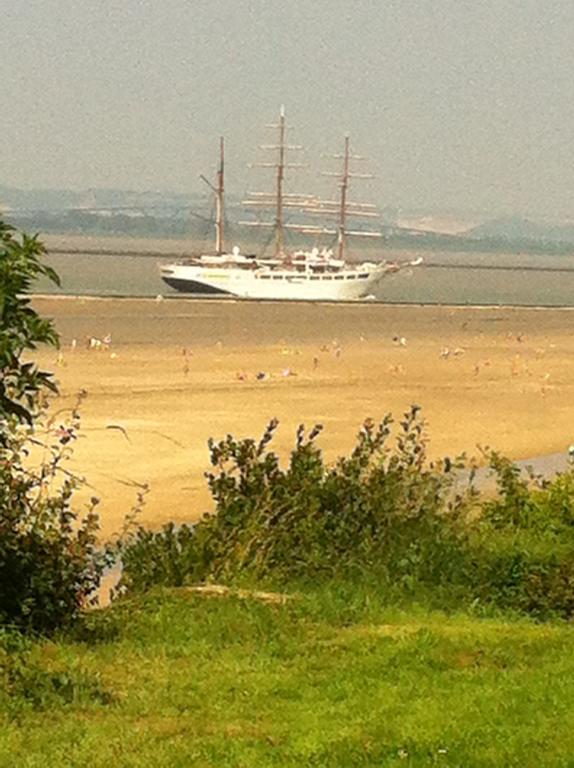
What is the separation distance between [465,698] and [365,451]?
3.79 metres

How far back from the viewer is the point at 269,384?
30719 mm

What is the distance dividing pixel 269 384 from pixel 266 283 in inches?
2095

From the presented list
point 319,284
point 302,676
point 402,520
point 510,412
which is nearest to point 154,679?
point 302,676

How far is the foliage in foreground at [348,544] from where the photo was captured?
884cm

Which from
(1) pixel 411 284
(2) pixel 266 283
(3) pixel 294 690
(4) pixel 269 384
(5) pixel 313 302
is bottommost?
(4) pixel 269 384

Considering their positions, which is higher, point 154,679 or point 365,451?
point 365,451

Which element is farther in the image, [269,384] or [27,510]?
[269,384]

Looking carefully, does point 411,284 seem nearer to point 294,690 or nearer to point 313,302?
point 313,302

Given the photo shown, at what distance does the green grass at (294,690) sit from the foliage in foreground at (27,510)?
0.20 metres

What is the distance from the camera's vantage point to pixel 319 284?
276ft

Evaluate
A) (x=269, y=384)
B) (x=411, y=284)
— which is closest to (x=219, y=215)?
(x=411, y=284)

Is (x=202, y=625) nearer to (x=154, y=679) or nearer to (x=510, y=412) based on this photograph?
(x=154, y=679)

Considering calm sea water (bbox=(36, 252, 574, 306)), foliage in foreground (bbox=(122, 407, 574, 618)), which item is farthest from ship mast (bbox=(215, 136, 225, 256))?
foliage in foreground (bbox=(122, 407, 574, 618))

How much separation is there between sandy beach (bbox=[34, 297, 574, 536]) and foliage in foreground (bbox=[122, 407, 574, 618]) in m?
4.30
